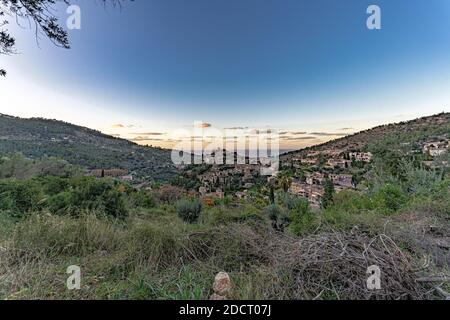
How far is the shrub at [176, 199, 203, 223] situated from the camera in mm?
4498

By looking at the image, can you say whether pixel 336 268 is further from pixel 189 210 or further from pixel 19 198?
pixel 19 198

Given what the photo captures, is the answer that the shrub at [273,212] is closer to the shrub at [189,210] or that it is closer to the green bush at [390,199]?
the shrub at [189,210]

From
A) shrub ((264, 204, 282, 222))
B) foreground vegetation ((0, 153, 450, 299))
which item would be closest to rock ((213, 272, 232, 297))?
foreground vegetation ((0, 153, 450, 299))

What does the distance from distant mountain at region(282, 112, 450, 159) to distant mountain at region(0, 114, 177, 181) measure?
14.8 feet

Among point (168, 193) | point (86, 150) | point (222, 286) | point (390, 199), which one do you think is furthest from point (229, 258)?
point (86, 150)

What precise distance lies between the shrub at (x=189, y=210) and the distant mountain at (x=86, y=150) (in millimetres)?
2582

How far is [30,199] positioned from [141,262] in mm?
3592

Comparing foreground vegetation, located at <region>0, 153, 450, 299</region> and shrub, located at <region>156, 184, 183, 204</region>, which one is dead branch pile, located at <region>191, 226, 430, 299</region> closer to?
foreground vegetation, located at <region>0, 153, 450, 299</region>

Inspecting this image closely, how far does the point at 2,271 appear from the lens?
1936 mm

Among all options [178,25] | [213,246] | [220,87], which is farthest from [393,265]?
[178,25]

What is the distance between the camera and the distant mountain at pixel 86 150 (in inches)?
283

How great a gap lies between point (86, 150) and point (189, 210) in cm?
559

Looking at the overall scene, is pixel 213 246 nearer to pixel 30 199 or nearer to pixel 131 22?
pixel 131 22

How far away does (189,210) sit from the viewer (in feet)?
15.2
